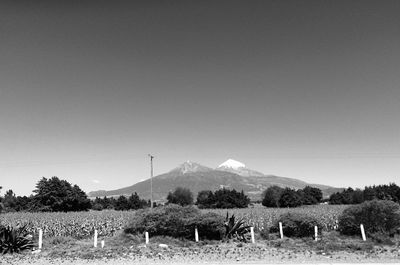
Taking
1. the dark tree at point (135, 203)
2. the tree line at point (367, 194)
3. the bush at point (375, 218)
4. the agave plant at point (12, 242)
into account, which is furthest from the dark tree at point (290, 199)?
the agave plant at point (12, 242)

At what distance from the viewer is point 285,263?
1481cm

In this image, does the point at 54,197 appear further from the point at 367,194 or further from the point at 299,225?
the point at 367,194

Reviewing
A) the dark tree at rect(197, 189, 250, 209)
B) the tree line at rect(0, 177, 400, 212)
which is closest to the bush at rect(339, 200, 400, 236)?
the tree line at rect(0, 177, 400, 212)

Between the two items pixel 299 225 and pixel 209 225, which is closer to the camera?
pixel 209 225

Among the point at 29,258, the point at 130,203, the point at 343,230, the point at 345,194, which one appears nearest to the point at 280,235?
the point at 343,230

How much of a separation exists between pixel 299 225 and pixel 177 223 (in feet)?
26.3

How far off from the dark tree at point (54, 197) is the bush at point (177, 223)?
55.1m

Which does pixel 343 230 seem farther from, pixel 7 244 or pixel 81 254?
pixel 7 244

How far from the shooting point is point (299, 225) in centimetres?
2388

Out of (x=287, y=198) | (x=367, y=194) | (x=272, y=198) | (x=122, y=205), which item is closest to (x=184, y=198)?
(x=122, y=205)

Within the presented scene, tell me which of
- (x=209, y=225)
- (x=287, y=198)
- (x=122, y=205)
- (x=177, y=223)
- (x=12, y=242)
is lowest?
(x=12, y=242)

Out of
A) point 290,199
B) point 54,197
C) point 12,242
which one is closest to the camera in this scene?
point 12,242

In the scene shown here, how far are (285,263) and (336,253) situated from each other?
12.9 ft

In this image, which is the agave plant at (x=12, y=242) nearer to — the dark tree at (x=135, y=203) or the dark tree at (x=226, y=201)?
the dark tree at (x=226, y=201)
